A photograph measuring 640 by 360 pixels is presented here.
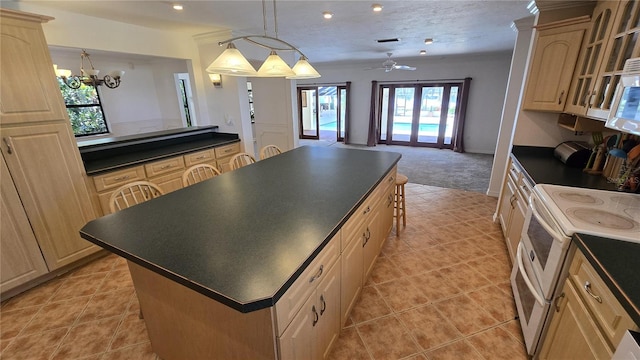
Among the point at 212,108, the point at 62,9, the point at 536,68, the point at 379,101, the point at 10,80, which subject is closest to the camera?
the point at 10,80

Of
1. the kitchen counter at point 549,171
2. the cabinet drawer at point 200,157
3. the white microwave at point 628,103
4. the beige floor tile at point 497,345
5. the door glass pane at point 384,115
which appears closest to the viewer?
the white microwave at point 628,103

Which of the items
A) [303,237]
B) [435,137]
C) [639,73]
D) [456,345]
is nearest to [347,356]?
[456,345]

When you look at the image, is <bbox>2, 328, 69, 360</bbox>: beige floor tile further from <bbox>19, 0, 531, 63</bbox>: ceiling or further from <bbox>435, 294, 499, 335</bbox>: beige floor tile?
<bbox>19, 0, 531, 63</bbox>: ceiling

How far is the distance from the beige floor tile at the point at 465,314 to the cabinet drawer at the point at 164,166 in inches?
126

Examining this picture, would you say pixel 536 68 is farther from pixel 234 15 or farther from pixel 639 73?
pixel 234 15

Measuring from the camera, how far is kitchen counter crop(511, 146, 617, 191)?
198cm

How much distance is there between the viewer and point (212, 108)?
431 cm

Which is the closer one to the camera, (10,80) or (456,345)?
(456,345)

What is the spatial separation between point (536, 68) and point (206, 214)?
3.23 m

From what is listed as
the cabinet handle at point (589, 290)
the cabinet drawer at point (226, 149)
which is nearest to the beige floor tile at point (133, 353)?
the cabinet handle at point (589, 290)

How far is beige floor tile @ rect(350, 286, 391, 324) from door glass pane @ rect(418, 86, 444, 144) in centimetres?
661

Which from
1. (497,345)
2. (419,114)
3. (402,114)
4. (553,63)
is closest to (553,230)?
(497,345)

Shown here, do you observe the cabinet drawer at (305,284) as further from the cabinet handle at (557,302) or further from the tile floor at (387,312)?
the cabinet handle at (557,302)

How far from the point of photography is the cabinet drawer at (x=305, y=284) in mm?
971
